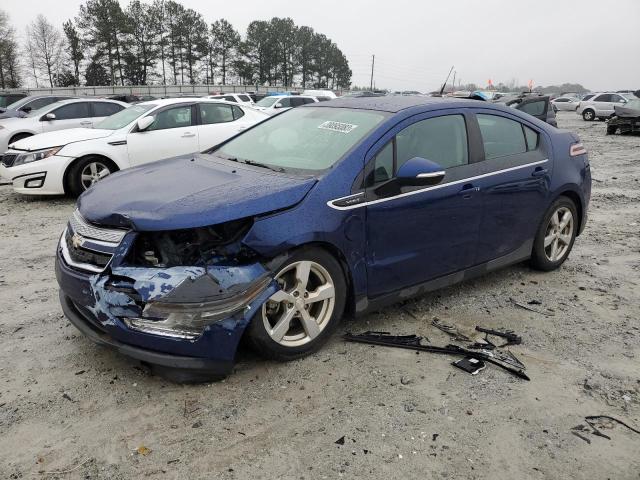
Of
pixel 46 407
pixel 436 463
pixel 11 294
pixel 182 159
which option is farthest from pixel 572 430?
pixel 11 294

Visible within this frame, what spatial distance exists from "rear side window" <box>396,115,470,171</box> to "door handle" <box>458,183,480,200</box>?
0.59 ft

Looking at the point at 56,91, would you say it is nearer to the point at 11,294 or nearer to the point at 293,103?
the point at 293,103

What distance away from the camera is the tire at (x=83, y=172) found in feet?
25.6

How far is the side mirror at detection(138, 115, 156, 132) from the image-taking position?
8.23 metres

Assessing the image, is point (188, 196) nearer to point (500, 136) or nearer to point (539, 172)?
point (500, 136)

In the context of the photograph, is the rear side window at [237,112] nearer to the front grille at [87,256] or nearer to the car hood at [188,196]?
the car hood at [188,196]

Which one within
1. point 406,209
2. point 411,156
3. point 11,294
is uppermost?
point 411,156

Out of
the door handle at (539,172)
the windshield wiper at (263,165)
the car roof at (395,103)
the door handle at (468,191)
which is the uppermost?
the car roof at (395,103)

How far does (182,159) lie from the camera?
4117mm

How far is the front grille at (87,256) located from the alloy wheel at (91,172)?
515 centimetres

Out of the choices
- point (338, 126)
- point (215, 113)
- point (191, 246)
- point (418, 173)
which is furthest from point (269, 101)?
point (191, 246)

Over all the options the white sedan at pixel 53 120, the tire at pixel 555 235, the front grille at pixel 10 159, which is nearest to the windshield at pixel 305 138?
the tire at pixel 555 235

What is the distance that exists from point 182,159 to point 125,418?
6.91 feet

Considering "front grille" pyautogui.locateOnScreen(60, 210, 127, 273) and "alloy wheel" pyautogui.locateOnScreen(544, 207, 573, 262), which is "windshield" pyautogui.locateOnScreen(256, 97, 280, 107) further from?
"front grille" pyautogui.locateOnScreen(60, 210, 127, 273)
